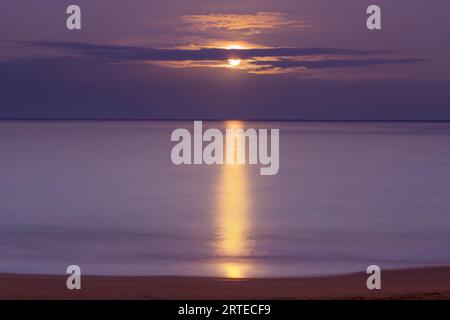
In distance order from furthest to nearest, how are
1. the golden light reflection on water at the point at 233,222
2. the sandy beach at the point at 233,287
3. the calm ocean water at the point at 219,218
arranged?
the calm ocean water at the point at 219,218 < the golden light reflection on water at the point at 233,222 < the sandy beach at the point at 233,287

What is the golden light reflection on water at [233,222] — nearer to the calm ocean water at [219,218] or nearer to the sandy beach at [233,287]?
the calm ocean water at [219,218]

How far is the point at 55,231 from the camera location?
14609 mm

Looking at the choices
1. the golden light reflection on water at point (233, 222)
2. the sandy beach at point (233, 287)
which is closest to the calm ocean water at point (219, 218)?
the golden light reflection on water at point (233, 222)

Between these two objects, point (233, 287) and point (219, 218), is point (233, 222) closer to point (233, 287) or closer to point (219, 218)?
point (219, 218)

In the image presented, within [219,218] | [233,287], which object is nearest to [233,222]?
[219,218]

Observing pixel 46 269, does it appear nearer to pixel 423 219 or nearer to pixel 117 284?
pixel 117 284

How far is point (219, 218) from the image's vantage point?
17125 mm

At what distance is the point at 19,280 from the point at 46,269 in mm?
1119

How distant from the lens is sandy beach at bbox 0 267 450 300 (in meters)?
8.12

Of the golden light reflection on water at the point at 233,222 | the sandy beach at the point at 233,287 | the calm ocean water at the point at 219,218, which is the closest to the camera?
the sandy beach at the point at 233,287

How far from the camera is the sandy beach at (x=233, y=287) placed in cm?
812

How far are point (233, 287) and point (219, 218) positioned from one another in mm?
8121

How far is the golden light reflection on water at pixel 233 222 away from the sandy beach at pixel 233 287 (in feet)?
2.74

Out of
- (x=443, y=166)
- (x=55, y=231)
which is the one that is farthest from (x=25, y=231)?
(x=443, y=166)
